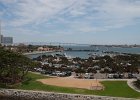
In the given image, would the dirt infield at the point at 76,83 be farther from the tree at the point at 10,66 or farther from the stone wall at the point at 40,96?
the stone wall at the point at 40,96

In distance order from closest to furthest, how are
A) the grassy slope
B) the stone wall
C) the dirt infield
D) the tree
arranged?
the stone wall → the grassy slope → the dirt infield → the tree

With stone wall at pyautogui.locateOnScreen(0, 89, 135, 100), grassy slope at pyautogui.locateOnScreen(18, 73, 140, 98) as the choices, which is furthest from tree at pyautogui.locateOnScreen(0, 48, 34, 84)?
stone wall at pyautogui.locateOnScreen(0, 89, 135, 100)

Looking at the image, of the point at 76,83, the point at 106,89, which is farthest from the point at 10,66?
the point at 106,89

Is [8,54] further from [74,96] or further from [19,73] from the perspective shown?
[74,96]

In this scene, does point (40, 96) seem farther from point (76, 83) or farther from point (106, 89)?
point (106, 89)

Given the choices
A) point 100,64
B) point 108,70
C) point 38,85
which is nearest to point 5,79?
point 38,85

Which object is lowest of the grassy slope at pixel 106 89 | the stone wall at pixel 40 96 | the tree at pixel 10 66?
the stone wall at pixel 40 96

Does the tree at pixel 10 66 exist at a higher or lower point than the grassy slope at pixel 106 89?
higher

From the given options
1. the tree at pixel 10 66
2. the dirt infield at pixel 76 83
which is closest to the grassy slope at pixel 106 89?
the dirt infield at pixel 76 83

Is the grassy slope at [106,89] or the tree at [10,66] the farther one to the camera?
the tree at [10,66]

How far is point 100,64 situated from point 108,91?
45.7 metres

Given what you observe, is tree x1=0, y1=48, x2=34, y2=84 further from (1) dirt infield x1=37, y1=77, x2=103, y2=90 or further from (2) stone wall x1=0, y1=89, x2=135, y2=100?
(2) stone wall x1=0, y1=89, x2=135, y2=100

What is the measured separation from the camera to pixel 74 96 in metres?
55.9

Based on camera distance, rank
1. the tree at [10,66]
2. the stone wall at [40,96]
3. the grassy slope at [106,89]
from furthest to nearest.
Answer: the tree at [10,66]
the grassy slope at [106,89]
the stone wall at [40,96]
